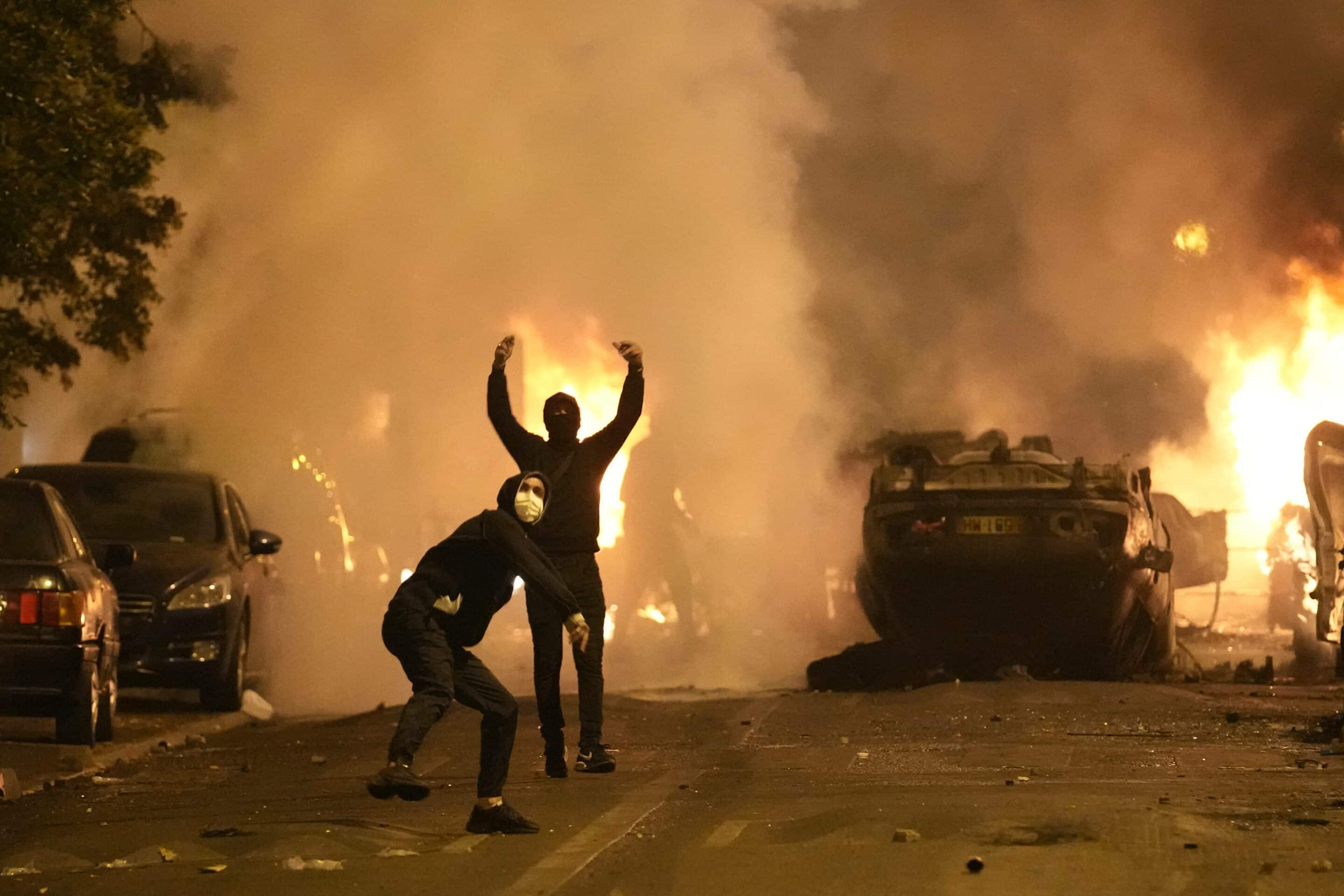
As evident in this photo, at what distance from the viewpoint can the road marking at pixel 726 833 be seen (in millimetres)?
7035

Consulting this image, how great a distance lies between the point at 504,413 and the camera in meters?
9.73

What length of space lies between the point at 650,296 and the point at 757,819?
15.3 m

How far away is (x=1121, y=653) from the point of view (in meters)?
16.0

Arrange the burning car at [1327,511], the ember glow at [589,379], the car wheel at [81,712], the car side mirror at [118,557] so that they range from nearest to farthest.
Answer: the car wheel at [81,712] → the car side mirror at [118,557] → the burning car at [1327,511] → the ember glow at [589,379]

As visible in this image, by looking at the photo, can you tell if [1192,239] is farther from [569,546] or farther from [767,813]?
[767,813]

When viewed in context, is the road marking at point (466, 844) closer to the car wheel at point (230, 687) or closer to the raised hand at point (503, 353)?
the raised hand at point (503, 353)

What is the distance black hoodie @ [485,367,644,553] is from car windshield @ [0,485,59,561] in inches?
105

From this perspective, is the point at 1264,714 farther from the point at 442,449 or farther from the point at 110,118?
the point at 442,449

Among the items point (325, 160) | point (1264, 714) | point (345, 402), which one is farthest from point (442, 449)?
point (1264, 714)

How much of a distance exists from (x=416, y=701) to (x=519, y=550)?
2.13ft

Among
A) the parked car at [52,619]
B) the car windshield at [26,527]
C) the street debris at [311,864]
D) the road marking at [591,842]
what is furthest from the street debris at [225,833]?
the car windshield at [26,527]

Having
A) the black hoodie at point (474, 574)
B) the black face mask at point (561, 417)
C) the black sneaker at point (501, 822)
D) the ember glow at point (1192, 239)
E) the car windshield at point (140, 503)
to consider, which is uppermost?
the ember glow at point (1192, 239)

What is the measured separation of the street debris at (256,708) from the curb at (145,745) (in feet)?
0.45

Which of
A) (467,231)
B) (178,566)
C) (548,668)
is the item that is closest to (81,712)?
(548,668)
